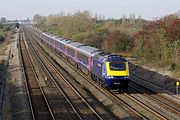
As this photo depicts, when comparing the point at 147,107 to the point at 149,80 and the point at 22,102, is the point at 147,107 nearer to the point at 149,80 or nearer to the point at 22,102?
the point at 22,102

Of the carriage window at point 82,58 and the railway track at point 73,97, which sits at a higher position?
the carriage window at point 82,58

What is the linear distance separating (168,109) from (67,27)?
68059mm

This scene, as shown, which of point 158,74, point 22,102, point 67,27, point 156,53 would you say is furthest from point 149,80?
point 67,27

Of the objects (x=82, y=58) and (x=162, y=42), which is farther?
(x=162, y=42)

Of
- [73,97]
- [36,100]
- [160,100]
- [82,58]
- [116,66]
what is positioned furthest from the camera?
[82,58]

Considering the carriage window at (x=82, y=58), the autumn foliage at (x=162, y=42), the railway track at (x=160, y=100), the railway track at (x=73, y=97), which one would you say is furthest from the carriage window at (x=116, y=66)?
the autumn foliage at (x=162, y=42)

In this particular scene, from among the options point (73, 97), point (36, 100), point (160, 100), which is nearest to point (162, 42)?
point (160, 100)

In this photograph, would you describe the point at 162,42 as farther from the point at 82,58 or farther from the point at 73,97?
the point at 73,97

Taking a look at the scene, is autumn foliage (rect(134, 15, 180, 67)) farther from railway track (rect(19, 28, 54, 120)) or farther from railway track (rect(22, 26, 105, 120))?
railway track (rect(19, 28, 54, 120))

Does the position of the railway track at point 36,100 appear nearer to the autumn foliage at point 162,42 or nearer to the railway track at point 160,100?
the railway track at point 160,100

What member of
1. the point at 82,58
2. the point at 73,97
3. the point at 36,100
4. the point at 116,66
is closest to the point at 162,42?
the point at 82,58

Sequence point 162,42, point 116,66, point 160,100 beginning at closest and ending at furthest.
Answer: point 160,100, point 116,66, point 162,42

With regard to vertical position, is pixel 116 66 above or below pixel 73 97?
above

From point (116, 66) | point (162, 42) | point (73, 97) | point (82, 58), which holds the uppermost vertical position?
point (162, 42)
